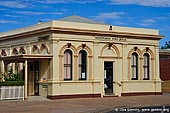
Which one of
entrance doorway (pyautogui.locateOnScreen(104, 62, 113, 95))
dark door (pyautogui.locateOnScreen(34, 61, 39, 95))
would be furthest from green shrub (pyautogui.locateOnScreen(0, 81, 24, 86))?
entrance doorway (pyautogui.locateOnScreen(104, 62, 113, 95))

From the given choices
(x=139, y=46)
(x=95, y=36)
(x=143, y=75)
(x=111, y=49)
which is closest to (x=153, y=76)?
(x=143, y=75)

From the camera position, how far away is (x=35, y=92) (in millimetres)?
28484

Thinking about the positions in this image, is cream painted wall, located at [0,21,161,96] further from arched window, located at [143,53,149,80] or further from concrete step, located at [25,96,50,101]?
concrete step, located at [25,96,50,101]

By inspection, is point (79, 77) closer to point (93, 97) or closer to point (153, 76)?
point (93, 97)

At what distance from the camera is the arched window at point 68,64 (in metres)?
26.9

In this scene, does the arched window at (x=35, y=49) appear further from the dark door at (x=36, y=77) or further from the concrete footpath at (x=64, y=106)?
the concrete footpath at (x=64, y=106)

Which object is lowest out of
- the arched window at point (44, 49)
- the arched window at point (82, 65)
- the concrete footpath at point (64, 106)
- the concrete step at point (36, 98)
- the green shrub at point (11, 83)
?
the concrete footpath at point (64, 106)

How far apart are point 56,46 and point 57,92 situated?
3350 mm

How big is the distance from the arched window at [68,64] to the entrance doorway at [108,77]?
3377 mm

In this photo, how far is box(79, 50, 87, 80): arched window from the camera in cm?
2752

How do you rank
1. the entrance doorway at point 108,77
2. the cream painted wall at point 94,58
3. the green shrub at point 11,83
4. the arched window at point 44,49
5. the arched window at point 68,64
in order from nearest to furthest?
the green shrub at point 11,83 < the cream painted wall at point 94,58 < the arched window at point 68,64 < the arched window at point 44,49 < the entrance doorway at point 108,77

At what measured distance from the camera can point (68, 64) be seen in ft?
88.5

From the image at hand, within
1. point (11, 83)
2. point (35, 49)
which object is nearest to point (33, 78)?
point (35, 49)

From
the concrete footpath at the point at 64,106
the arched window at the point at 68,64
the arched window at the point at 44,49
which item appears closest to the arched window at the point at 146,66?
the arched window at the point at 68,64
